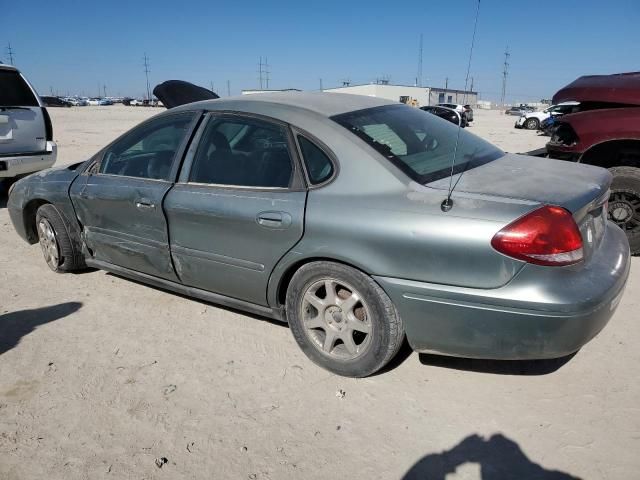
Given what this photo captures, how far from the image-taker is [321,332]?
296cm

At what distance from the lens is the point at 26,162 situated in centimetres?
704

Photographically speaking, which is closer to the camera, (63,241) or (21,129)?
(63,241)

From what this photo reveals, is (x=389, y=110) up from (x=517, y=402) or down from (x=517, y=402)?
up

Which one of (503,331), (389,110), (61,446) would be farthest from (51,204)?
(503,331)

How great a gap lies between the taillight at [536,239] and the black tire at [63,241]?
3.49 meters

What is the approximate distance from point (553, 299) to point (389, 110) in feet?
5.55

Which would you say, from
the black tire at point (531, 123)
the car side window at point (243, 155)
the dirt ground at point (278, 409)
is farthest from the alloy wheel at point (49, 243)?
the black tire at point (531, 123)

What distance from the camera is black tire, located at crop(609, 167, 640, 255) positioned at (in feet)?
14.7

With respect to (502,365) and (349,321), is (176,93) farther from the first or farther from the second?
(502,365)

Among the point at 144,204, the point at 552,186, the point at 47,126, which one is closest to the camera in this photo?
the point at 552,186

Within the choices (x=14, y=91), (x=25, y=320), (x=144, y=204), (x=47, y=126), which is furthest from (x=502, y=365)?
(x=14, y=91)

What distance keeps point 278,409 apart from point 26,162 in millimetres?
6194

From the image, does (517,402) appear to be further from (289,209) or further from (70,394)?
(70,394)

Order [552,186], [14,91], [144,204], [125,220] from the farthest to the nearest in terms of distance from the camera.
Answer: [14,91] < [125,220] < [144,204] < [552,186]
